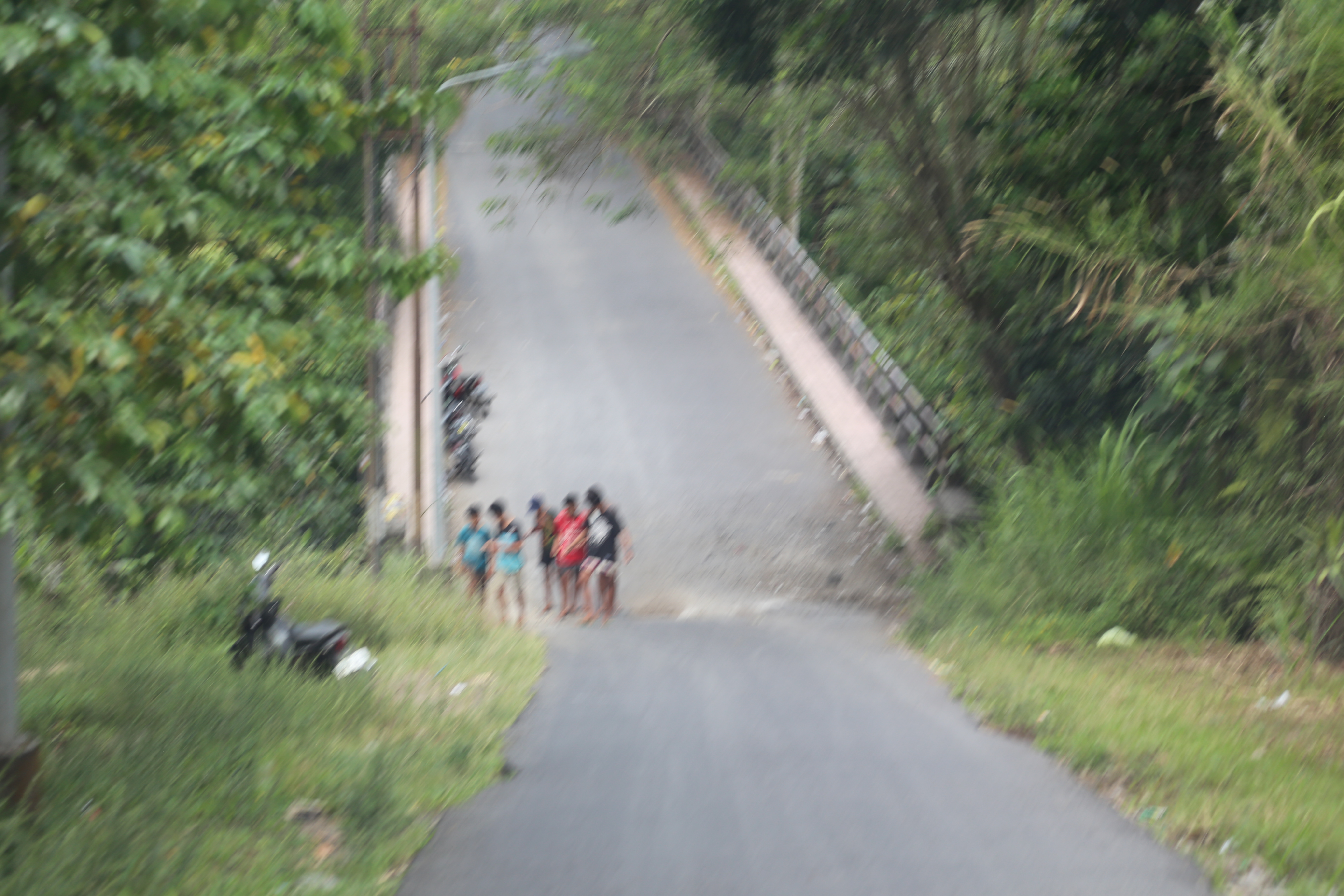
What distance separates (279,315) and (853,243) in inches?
550

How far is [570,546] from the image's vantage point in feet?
53.3

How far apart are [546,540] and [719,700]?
5.92m

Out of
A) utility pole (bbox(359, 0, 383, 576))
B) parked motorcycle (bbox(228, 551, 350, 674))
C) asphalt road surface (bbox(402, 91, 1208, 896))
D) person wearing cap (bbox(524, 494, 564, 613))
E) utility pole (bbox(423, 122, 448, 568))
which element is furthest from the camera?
utility pole (bbox(423, 122, 448, 568))

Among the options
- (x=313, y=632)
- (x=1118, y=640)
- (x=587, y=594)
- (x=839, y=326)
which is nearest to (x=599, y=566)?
(x=587, y=594)

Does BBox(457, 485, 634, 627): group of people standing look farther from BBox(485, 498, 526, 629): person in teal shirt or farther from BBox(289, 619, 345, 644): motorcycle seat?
BBox(289, 619, 345, 644): motorcycle seat

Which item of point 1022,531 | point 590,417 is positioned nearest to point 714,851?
point 1022,531

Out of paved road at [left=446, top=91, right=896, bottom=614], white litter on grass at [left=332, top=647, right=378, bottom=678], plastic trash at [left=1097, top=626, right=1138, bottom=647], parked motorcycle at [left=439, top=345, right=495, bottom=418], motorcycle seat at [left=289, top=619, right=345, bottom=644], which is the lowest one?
paved road at [left=446, top=91, right=896, bottom=614]

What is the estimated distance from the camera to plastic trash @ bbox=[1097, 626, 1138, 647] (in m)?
12.5

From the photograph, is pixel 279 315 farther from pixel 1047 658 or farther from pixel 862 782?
pixel 1047 658

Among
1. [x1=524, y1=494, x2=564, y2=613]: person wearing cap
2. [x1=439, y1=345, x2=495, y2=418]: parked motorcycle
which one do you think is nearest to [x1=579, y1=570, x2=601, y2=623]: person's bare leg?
[x1=524, y1=494, x2=564, y2=613]: person wearing cap

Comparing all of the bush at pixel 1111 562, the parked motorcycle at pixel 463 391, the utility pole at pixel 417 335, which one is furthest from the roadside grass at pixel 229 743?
the parked motorcycle at pixel 463 391

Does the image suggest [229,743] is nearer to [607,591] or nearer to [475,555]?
[475,555]

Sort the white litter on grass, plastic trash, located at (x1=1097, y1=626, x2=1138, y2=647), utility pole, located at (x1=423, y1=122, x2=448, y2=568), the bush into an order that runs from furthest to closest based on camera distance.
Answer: utility pole, located at (x1=423, y1=122, x2=448, y2=568) < the bush < plastic trash, located at (x1=1097, y1=626, x2=1138, y2=647) < the white litter on grass

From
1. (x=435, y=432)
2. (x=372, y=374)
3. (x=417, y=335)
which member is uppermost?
(x=417, y=335)
